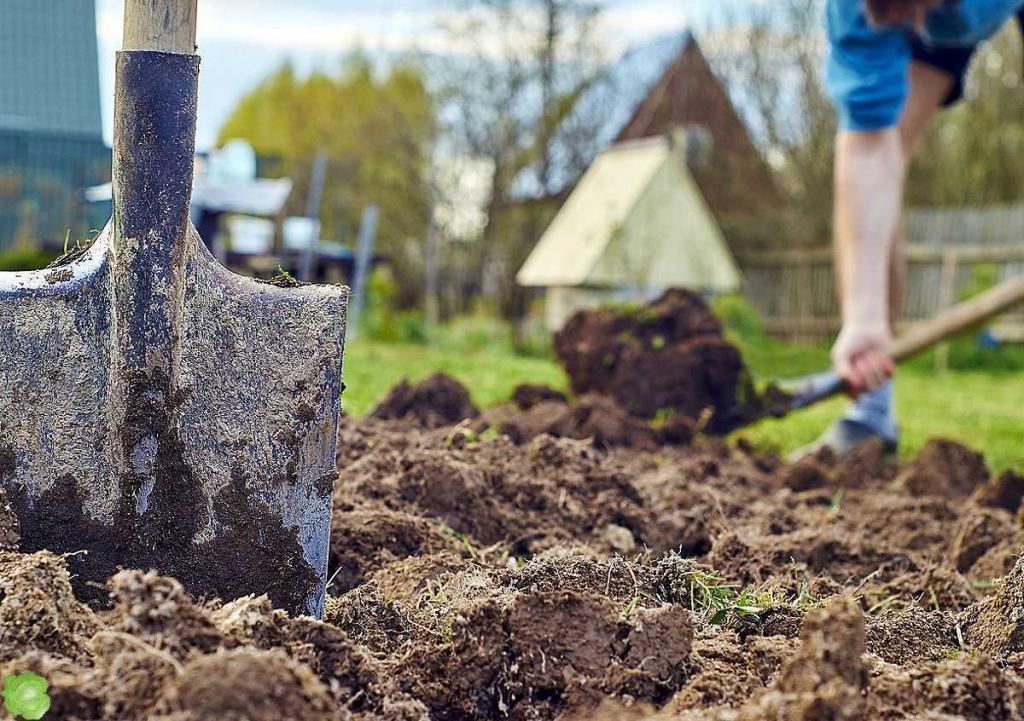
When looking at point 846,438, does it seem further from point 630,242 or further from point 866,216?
point 630,242

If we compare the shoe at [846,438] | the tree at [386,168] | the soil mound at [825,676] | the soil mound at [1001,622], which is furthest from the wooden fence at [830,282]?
the soil mound at [825,676]

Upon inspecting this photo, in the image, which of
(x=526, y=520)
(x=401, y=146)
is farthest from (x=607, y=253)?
(x=526, y=520)

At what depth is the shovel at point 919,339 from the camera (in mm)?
4531

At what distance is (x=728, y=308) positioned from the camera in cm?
1203

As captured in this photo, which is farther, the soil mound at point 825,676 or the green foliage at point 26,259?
the green foliage at point 26,259

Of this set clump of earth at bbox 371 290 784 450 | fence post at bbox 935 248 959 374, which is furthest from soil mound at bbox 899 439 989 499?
fence post at bbox 935 248 959 374

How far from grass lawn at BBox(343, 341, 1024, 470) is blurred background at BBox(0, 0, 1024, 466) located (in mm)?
377

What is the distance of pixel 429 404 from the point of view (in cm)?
396

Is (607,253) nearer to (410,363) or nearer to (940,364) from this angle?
(410,363)

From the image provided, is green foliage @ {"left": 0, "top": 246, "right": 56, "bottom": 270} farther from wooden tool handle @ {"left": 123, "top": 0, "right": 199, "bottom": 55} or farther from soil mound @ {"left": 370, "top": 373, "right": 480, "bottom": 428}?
wooden tool handle @ {"left": 123, "top": 0, "right": 199, "bottom": 55}

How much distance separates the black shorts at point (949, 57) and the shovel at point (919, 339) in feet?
2.98

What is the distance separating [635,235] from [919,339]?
5701 millimetres

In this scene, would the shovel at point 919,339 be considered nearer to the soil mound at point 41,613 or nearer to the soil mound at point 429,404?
the soil mound at point 429,404

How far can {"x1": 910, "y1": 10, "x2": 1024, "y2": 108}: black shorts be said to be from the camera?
4488mm
